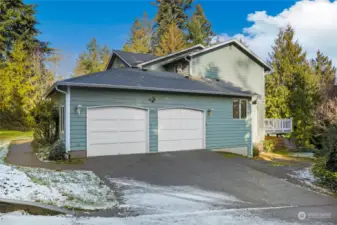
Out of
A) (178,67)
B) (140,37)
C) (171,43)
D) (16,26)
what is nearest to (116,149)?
(178,67)

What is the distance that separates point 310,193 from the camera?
20.0 feet

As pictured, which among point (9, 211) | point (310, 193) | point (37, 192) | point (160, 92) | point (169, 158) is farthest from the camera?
point (160, 92)

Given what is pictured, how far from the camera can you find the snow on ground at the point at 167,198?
4590mm

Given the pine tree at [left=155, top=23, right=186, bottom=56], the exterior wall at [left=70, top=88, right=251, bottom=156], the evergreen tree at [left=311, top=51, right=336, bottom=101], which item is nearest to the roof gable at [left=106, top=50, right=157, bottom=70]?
the exterior wall at [left=70, top=88, right=251, bottom=156]

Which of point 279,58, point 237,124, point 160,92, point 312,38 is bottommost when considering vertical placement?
point 237,124

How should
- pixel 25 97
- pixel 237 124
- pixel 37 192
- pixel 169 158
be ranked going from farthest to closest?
pixel 25 97 → pixel 237 124 → pixel 169 158 → pixel 37 192

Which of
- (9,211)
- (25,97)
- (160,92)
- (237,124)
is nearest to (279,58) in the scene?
(237,124)

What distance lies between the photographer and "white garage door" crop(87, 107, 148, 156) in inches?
360

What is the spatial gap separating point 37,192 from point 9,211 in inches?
31.4

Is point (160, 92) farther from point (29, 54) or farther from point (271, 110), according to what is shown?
point (29, 54)

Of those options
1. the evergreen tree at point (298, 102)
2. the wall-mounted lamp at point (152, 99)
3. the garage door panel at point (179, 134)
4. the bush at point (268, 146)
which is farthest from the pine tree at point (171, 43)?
the wall-mounted lamp at point (152, 99)

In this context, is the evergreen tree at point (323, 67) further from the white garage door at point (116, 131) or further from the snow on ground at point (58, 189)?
the snow on ground at point (58, 189)

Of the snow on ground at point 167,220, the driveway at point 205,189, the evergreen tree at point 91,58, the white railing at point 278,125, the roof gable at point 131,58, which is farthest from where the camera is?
the evergreen tree at point 91,58

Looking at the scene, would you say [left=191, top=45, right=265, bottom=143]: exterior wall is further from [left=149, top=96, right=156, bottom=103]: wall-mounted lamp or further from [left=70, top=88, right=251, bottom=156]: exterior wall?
[left=149, top=96, right=156, bottom=103]: wall-mounted lamp
